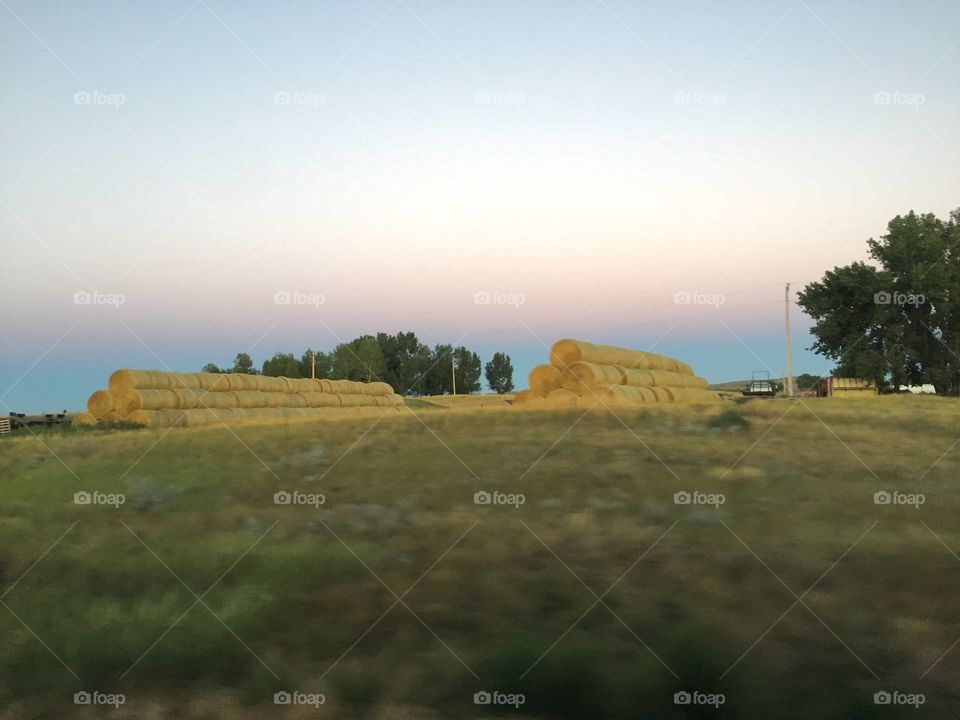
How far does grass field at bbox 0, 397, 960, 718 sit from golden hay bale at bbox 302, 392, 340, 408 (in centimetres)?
1498

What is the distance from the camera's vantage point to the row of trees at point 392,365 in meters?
29.7

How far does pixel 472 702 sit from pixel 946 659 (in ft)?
9.13

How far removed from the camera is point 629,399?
17.8m

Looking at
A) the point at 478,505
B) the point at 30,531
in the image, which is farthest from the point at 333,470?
the point at 30,531

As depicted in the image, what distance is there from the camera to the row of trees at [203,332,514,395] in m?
29.7

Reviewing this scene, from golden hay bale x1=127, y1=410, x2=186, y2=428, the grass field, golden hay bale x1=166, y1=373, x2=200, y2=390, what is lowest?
the grass field

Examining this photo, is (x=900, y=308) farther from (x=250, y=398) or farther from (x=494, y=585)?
(x=494, y=585)

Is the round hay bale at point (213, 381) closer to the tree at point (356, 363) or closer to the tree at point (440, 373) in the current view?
the tree at point (356, 363)

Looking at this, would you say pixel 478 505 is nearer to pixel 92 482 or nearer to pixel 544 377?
pixel 92 482

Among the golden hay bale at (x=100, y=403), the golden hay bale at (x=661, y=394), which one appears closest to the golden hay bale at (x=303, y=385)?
the golden hay bale at (x=100, y=403)

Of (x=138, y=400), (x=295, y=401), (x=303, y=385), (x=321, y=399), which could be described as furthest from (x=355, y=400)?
(x=138, y=400)

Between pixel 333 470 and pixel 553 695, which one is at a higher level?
pixel 333 470

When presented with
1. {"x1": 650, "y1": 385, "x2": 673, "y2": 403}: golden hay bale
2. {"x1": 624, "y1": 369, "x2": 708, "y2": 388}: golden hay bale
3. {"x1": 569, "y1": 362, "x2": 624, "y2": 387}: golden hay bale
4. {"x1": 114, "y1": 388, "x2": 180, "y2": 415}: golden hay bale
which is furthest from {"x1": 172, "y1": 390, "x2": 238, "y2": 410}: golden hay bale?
{"x1": 650, "y1": 385, "x2": 673, "y2": 403}: golden hay bale

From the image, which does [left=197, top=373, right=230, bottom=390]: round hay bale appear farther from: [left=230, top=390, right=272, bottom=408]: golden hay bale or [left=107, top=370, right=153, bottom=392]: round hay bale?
[left=107, top=370, right=153, bottom=392]: round hay bale
